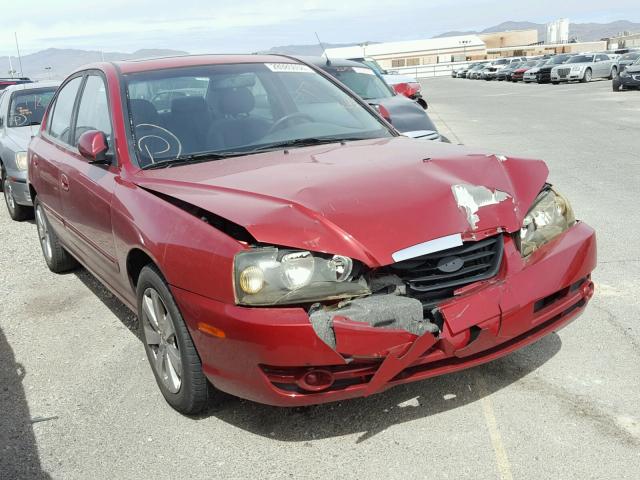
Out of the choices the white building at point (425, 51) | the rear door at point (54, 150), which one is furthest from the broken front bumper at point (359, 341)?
the white building at point (425, 51)

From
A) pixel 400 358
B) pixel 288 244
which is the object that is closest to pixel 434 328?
pixel 400 358

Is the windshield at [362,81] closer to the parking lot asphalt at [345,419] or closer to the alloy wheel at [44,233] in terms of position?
the alloy wheel at [44,233]

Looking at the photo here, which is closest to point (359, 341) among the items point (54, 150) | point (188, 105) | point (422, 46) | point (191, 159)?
point (191, 159)

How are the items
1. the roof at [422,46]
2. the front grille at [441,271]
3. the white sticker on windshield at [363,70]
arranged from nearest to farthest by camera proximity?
the front grille at [441,271] → the white sticker on windshield at [363,70] → the roof at [422,46]

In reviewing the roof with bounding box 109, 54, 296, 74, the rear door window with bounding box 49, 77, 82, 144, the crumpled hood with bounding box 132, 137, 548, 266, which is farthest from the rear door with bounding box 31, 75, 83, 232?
the crumpled hood with bounding box 132, 137, 548, 266

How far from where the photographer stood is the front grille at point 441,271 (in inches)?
116

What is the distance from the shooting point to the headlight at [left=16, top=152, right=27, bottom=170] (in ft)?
27.5

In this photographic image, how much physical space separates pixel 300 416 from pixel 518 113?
17783 millimetres

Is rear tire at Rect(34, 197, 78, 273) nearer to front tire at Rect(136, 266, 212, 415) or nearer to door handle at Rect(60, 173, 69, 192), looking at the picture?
door handle at Rect(60, 173, 69, 192)

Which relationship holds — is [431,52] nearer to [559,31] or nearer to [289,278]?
[559,31]

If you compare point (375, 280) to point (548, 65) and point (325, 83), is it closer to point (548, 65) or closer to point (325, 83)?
point (325, 83)

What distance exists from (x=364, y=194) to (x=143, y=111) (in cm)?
172

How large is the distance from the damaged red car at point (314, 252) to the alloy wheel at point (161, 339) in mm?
12

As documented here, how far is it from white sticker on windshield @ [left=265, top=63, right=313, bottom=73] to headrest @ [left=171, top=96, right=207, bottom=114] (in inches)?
26.6
